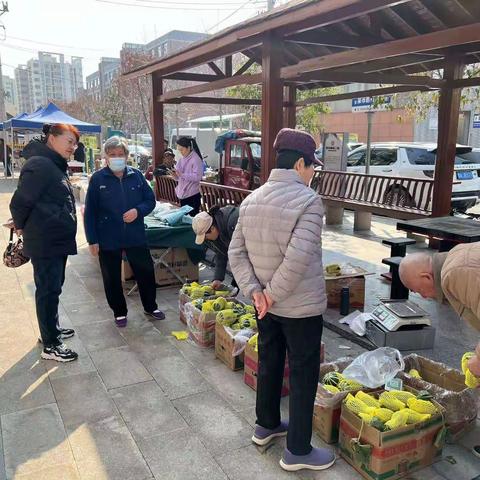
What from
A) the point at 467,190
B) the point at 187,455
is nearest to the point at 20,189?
the point at 187,455

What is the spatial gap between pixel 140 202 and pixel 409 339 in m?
2.65

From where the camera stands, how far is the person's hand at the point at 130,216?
4.36 m

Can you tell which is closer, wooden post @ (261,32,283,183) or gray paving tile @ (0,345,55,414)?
gray paving tile @ (0,345,55,414)

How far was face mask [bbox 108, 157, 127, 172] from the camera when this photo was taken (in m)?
4.27

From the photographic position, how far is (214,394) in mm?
3428

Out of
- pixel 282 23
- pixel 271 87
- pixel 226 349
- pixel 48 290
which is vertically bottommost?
pixel 226 349

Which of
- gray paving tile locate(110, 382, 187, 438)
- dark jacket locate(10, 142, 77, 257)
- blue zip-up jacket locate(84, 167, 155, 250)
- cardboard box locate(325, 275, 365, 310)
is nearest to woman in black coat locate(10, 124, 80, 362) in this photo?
dark jacket locate(10, 142, 77, 257)

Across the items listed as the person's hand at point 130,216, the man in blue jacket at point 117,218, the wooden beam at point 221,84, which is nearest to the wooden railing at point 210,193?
the wooden beam at point 221,84

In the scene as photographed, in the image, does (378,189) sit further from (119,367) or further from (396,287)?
(119,367)

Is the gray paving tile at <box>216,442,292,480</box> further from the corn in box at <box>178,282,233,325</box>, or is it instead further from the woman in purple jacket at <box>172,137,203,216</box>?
the woman in purple jacket at <box>172,137,203,216</box>

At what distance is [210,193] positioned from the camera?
798 centimetres

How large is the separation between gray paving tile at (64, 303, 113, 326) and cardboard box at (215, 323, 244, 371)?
1427 millimetres

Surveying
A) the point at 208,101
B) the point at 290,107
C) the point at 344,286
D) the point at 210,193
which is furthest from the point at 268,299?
the point at 290,107

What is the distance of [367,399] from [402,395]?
0.21 m
